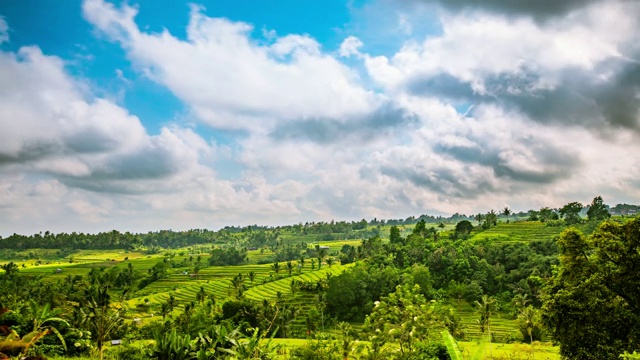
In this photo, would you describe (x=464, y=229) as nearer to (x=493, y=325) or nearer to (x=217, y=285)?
(x=493, y=325)

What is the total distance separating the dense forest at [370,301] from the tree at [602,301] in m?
0.05

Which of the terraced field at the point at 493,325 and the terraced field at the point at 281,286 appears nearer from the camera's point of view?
the terraced field at the point at 493,325

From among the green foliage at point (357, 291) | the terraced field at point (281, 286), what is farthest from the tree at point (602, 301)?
the terraced field at point (281, 286)

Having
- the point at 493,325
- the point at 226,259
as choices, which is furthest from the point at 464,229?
the point at 226,259

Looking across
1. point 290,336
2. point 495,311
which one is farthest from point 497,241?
point 290,336

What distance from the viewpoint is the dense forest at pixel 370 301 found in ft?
74.5

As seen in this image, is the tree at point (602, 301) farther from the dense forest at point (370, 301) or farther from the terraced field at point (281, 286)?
the terraced field at point (281, 286)

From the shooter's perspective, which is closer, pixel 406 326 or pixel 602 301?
pixel 602 301

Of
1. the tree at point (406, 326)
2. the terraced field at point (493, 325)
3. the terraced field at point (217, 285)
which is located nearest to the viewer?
the tree at point (406, 326)

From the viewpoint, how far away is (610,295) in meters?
23.1

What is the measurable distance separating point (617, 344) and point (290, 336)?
64979mm

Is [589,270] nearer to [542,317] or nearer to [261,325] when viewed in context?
[542,317]

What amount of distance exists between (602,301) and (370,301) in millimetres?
78357

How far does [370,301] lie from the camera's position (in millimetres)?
98250
